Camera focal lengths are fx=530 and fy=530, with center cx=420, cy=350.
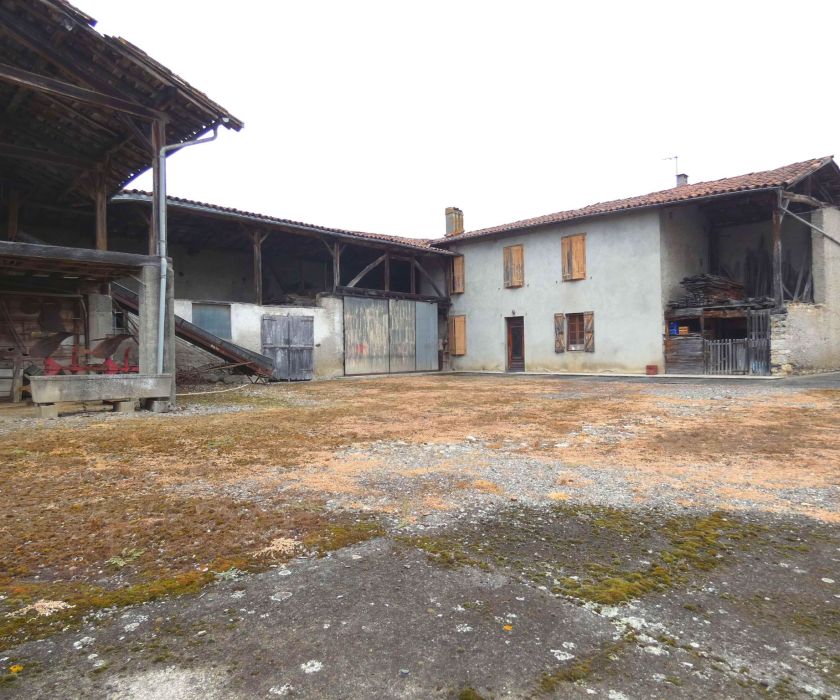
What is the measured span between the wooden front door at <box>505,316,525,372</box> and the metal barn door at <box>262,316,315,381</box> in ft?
25.0

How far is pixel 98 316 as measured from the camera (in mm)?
11414

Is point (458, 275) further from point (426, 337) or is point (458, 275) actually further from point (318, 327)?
point (318, 327)

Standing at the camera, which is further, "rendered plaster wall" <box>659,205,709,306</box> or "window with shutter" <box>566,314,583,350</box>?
"window with shutter" <box>566,314,583,350</box>

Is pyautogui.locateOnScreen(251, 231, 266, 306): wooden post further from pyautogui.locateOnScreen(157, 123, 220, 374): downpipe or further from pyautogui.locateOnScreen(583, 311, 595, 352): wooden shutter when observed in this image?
pyautogui.locateOnScreen(583, 311, 595, 352): wooden shutter

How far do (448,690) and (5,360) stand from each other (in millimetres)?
12718

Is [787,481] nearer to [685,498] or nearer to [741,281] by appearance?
[685,498]

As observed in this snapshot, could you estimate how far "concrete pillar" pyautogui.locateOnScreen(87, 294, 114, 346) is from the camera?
11328mm

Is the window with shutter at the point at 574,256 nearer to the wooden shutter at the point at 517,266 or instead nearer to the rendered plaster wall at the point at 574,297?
the rendered plaster wall at the point at 574,297

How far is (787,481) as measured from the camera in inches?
151

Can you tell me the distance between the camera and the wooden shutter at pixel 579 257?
58.6ft

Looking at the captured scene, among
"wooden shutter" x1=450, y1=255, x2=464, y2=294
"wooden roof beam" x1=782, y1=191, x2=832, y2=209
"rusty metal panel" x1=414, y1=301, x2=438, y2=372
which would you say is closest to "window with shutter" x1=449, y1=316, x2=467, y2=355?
"rusty metal panel" x1=414, y1=301, x2=438, y2=372

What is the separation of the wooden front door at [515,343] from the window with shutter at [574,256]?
2597mm

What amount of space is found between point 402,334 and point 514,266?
483cm

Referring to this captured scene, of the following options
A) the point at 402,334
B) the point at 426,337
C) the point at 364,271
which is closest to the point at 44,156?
the point at 364,271
